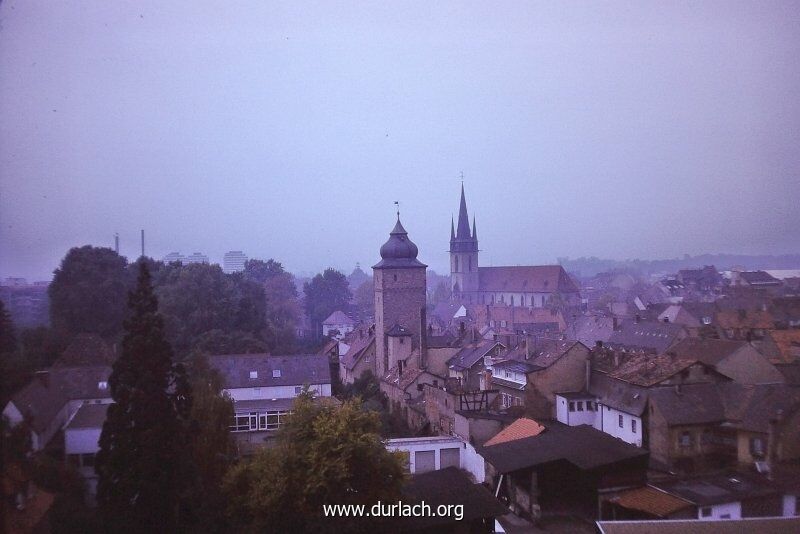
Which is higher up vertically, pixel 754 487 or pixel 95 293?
pixel 95 293

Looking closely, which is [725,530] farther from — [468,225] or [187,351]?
[468,225]

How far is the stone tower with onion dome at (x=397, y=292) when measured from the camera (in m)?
39.1

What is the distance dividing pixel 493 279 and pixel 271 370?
57.9 m

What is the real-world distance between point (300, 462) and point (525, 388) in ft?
44.2

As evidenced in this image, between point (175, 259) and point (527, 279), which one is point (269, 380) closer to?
point (175, 259)

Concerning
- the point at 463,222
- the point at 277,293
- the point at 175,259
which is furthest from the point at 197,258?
the point at 463,222

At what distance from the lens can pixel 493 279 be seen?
279 feet

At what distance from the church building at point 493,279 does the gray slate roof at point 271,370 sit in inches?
1967

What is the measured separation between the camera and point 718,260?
31484 millimetres

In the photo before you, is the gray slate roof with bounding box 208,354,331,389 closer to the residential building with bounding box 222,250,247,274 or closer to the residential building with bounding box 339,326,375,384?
the residential building with bounding box 339,326,375,384

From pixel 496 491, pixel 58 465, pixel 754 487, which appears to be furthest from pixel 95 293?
pixel 754 487

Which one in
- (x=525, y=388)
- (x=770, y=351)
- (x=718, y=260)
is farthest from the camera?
(x=718, y=260)

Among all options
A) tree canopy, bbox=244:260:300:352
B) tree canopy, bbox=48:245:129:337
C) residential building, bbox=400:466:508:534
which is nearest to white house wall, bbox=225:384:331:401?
tree canopy, bbox=48:245:129:337

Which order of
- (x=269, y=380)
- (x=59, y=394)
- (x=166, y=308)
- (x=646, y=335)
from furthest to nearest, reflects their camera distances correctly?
1. (x=646, y=335)
2. (x=166, y=308)
3. (x=269, y=380)
4. (x=59, y=394)
